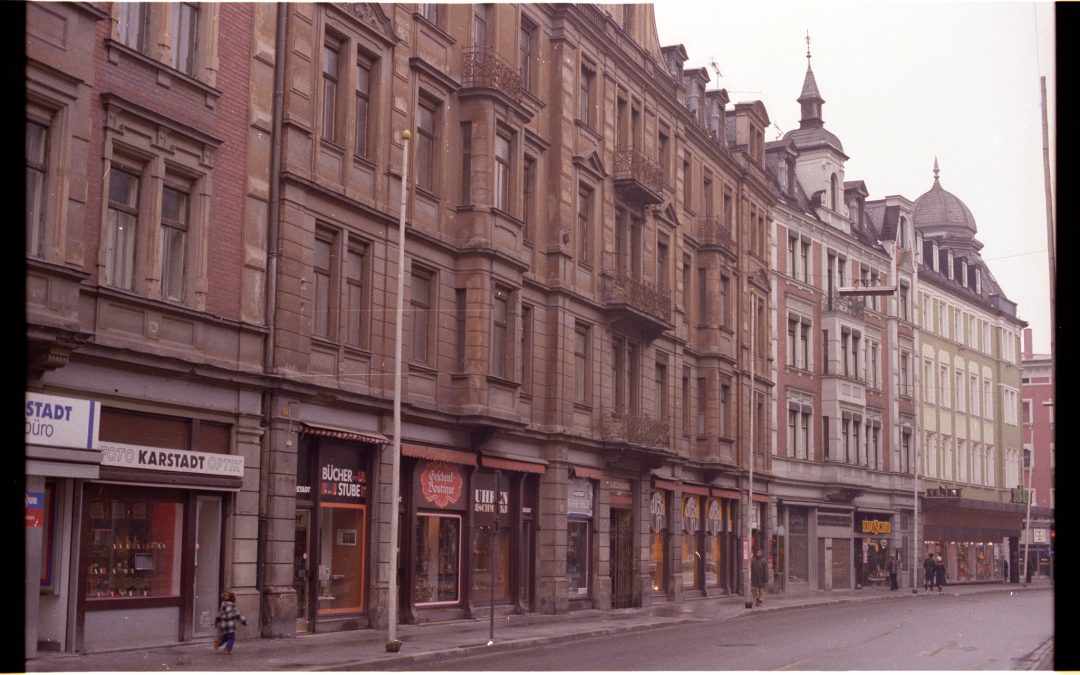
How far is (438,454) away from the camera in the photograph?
3128cm

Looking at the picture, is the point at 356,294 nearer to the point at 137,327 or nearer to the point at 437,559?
the point at 137,327

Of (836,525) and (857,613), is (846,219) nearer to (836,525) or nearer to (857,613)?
(836,525)

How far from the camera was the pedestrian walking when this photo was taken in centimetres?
2189

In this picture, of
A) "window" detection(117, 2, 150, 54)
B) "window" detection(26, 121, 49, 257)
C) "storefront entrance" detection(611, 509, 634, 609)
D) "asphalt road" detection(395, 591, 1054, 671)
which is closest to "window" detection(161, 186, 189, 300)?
"window" detection(117, 2, 150, 54)

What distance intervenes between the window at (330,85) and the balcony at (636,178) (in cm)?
1442

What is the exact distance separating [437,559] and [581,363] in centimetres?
943

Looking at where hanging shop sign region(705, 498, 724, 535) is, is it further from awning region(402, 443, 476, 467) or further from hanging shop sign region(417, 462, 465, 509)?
awning region(402, 443, 476, 467)

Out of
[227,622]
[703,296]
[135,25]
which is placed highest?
[135,25]

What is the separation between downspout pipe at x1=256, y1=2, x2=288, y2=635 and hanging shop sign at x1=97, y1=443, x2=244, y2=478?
100 centimetres

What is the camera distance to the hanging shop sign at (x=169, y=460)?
21.6 meters

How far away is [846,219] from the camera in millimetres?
68500

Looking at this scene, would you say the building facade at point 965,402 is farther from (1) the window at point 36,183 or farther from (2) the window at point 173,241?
(1) the window at point 36,183

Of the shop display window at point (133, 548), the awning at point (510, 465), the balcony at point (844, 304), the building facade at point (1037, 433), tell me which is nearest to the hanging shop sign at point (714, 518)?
the awning at point (510, 465)

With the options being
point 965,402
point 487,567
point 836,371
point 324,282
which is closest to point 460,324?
point 324,282
